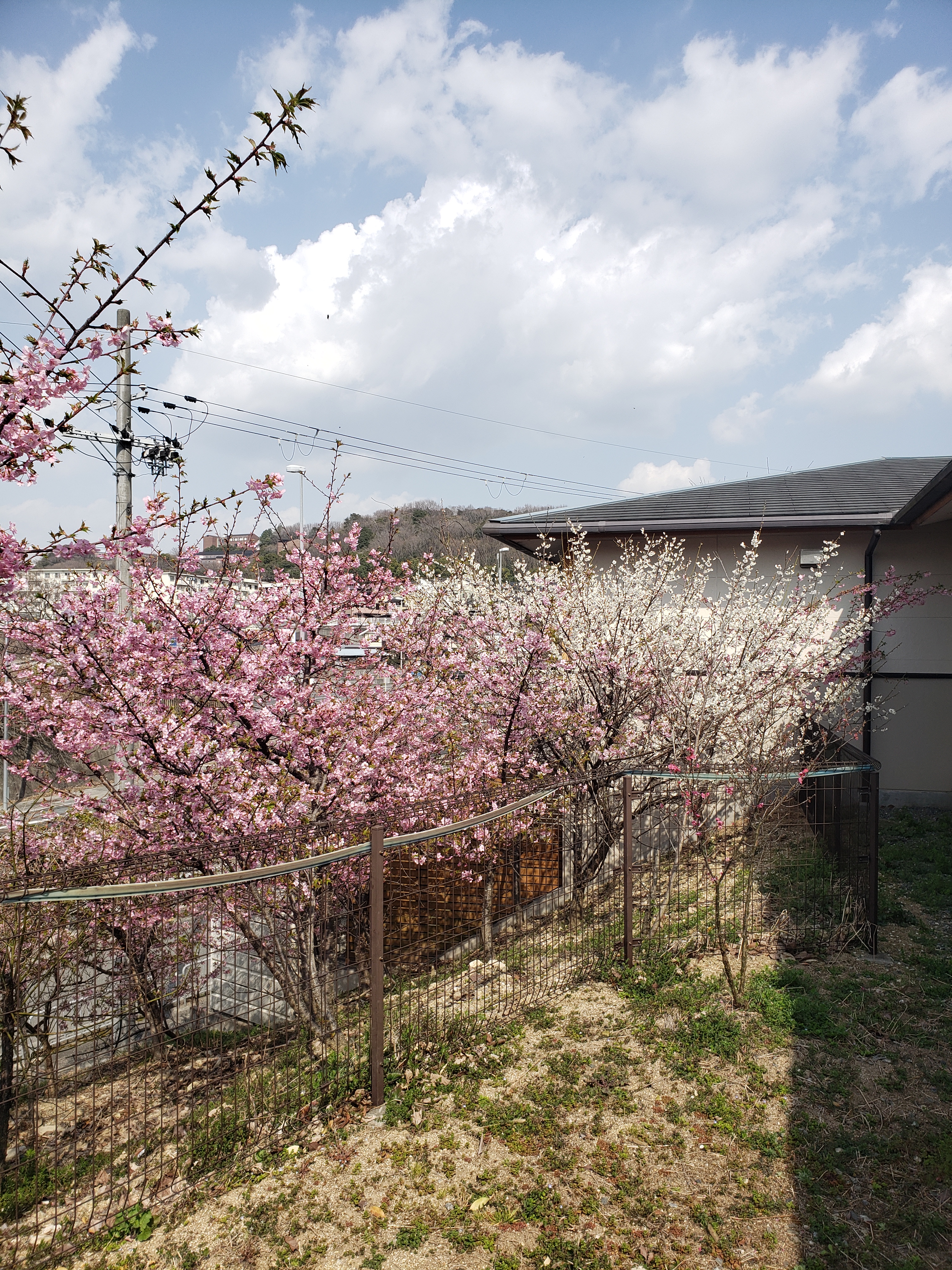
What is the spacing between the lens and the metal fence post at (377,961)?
3369 millimetres

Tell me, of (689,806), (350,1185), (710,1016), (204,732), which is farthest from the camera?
(689,806)

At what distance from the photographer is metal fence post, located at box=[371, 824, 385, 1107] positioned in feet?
11.1

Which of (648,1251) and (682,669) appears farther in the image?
(682,669)

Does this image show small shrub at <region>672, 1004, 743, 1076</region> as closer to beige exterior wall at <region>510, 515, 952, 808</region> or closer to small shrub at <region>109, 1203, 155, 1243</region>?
small shrub at <region>109, 1203, 155, 1243</region>

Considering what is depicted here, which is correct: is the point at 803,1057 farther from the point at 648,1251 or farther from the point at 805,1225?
the point at 648,1251

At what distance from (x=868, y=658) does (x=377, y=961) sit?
8.33 meters

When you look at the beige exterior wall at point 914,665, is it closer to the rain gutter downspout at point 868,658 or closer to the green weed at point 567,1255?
the rain gutter downspout at point 868,658

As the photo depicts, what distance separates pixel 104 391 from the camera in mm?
3062

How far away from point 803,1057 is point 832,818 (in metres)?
2.90

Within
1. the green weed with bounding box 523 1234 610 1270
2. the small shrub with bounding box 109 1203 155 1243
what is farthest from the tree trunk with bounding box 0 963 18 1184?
the green weed with bounding box 523 1234 610 1270

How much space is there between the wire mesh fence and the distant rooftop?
4.16 meters

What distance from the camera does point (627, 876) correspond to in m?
4.76

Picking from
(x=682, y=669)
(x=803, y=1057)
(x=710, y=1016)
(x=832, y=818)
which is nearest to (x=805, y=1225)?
(x=803, y=1057)

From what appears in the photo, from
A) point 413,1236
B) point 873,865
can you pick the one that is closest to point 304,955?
point 413,1236
